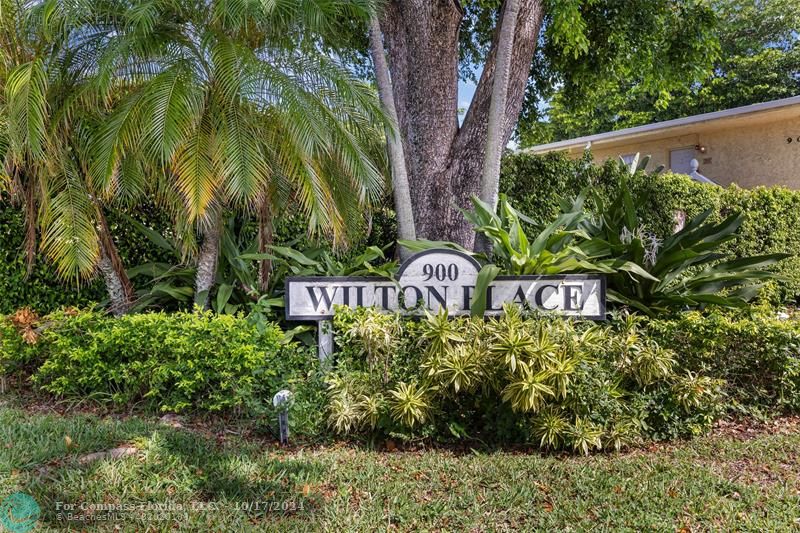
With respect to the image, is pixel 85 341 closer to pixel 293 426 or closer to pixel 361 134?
pixel 293 426

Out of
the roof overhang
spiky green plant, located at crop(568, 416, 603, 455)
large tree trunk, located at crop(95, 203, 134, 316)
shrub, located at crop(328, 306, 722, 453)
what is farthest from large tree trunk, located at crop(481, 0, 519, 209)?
the roof overhang

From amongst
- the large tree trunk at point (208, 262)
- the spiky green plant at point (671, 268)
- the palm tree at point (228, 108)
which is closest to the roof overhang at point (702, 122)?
the spiky green plant at point (671, 268)

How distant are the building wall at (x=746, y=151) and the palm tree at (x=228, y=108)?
10.6 metres

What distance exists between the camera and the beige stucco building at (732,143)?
13352 mm

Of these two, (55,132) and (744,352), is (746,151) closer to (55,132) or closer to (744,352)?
(744,352)

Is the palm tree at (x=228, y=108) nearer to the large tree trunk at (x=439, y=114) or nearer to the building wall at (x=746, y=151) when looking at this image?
the large tree trunk at (x=439, y=114)

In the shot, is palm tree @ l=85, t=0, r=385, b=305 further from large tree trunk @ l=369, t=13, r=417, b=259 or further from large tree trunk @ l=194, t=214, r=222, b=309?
large tree trunk @ l=369, t=13, r=417, b=259

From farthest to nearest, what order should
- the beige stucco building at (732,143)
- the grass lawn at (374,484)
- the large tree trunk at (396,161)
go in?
the beige stucco building at (732,143) < the large tree trunk at (396,161) < the grass lawn at (374,484)

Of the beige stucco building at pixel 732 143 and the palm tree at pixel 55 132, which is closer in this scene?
the palm tree at pixel 55 132

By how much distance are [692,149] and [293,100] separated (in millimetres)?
13749

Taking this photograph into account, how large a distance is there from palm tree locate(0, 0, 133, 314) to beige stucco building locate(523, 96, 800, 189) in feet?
32.9

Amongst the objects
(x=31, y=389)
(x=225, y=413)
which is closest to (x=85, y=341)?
(x=31, y=389)

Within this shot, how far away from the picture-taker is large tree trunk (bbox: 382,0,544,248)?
6.47 m

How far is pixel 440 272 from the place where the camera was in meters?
4.41
